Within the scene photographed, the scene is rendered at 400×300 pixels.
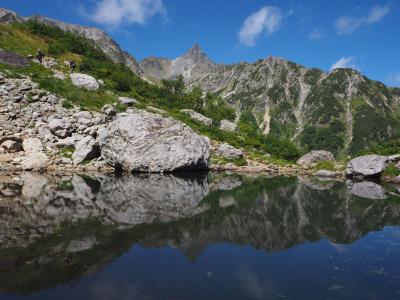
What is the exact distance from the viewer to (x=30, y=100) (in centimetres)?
5222

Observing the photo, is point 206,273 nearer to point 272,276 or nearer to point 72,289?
point 272,276

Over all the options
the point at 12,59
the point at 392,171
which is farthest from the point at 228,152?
the point at 12,59

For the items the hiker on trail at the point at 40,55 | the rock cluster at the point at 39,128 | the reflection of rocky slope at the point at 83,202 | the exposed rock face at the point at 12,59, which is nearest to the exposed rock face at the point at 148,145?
the rock cluster at the point at 39,128

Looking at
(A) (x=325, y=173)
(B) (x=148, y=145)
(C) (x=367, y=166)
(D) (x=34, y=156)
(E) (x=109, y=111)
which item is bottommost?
(A) (x=325, y=173)

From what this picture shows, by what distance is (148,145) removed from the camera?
4562cm

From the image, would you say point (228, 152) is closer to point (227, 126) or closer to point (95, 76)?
point (227, 126)

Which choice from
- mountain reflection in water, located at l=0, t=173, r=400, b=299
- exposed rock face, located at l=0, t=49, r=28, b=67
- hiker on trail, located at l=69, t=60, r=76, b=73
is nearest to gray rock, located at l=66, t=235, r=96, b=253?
mountain reflection in water, located at l=0, t=173, r=400, b=299

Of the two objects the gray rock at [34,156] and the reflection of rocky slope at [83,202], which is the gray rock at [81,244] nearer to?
the reflection of rocky slope at [83,202]

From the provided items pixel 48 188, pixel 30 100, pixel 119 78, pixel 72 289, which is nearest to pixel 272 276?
pixel 72 289

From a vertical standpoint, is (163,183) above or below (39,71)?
below

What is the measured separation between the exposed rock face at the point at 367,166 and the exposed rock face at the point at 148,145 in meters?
23.0

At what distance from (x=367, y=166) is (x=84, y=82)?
1854 inches

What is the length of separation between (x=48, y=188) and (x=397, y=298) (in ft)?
85.3

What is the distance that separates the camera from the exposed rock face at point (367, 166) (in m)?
52.3
